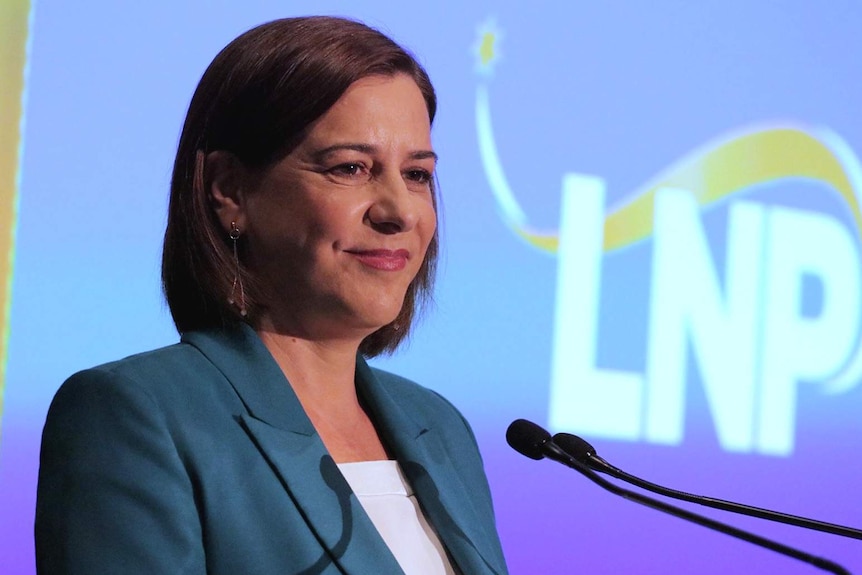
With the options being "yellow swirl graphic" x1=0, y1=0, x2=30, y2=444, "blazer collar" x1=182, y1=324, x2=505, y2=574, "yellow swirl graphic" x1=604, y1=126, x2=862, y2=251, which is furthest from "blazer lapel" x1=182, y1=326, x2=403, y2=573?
"yellow swirl graphic" x1=604, y1=126, x2=862, y2=251

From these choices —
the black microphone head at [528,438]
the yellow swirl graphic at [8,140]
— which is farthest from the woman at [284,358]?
the yellow swirl graphic at [8,140]

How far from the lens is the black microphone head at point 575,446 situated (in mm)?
1665

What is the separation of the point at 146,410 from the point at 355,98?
58cm

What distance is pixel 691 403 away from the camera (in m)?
3.48

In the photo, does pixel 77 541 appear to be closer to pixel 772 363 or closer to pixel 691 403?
pixel 691 403

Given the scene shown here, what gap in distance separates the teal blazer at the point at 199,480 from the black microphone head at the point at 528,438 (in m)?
0.25

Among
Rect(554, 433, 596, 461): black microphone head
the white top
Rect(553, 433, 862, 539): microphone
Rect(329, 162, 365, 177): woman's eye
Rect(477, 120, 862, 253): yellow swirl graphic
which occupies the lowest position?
the white top

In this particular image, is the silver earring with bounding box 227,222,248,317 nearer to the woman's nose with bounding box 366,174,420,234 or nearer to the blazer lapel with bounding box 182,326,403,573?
the blazer lapel with bounding box 182,326,403,573

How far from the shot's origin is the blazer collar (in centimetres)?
177

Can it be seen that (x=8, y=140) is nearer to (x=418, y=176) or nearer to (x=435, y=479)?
(x=418, y=176)

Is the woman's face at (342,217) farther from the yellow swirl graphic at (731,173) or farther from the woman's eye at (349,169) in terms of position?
the yellow swirl graphic at (731,173)

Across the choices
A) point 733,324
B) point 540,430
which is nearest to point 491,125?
point 733,324

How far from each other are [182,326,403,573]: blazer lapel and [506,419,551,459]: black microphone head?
0.83 feet

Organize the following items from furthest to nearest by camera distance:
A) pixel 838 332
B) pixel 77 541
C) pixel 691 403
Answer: pixel 838 332 → pixel 691 403 → pixel 77 541
